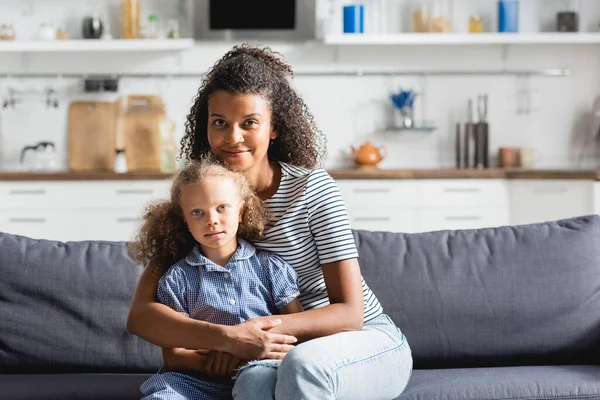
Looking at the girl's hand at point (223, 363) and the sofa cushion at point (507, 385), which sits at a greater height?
the girl's hand at point (223, 363)

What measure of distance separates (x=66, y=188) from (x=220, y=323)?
321 cm

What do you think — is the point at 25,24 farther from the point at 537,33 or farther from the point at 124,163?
the point at 537,33

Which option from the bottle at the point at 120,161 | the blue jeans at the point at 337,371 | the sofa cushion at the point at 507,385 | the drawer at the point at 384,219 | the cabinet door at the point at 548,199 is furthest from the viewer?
the bottle at the point at 120,161

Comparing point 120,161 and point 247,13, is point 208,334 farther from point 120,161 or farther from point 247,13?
point 247,13

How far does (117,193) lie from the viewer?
5.03 meters

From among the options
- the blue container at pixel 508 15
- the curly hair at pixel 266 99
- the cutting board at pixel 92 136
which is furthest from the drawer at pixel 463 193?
the curly hair at pixel 266 99

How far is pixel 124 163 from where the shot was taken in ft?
17.5

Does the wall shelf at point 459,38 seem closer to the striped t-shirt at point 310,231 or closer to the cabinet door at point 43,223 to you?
the cabinet door at point 43,223

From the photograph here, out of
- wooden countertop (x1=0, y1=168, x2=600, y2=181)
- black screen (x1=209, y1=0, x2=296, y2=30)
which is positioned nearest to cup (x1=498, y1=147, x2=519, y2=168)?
wooden countertop (x1=0, y1=168, x2=600, y2=181)

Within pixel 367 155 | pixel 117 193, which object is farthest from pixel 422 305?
pixel 367 155

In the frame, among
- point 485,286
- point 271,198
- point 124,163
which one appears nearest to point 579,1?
point 124,163

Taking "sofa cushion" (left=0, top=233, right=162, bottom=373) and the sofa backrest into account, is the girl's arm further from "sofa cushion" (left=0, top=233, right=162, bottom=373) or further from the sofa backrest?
the sofa backrest

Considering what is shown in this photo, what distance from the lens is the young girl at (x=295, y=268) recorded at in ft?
6.01

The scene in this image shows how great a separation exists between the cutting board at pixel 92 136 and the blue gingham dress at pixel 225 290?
360cm
